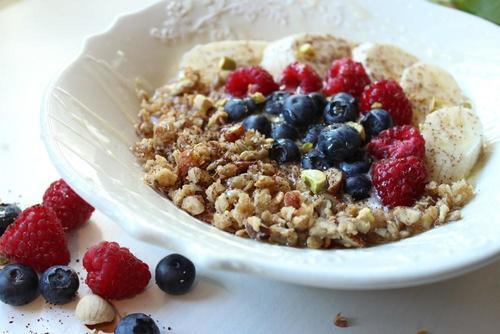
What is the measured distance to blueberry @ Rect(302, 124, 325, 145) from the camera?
1446 millimetres

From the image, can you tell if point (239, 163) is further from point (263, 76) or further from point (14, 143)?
point (14, 143)

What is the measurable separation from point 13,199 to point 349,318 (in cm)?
87

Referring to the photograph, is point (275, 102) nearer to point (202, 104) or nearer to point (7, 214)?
point (202, 104)

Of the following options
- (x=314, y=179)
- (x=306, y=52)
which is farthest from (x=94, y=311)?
(x=306, y=52)

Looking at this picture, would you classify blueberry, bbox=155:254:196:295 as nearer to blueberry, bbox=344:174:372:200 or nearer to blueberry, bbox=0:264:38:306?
blueberry, bbox=0:264:38:306

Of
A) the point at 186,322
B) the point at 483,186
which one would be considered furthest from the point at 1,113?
the point at 483,186

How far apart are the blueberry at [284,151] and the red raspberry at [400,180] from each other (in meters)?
0.19

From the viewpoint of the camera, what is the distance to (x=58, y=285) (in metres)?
1.24

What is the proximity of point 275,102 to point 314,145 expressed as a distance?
7.3 inches

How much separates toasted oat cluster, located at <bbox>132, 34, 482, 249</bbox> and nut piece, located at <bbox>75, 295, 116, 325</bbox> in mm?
247

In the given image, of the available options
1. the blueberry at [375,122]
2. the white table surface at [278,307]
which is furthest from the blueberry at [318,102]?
the white table surface at [278,307]

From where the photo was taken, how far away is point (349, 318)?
1214mm

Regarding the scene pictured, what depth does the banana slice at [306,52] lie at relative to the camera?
1772 millimetres

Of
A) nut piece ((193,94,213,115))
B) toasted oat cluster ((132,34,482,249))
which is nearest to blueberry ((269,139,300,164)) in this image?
toasted oat cluster ((132,34,482,249))
